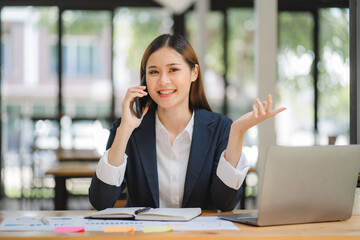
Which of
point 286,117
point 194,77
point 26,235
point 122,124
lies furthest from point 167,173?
point 286,117

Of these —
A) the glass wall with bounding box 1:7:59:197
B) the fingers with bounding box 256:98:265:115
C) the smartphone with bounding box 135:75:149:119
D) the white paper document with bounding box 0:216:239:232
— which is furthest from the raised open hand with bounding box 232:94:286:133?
the glass wall with bounding box 1:7:59:197

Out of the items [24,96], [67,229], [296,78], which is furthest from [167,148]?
[24,96]

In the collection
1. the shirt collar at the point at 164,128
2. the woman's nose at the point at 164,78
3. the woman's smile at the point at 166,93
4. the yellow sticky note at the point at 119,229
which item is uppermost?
the woman's nose at the point at 164,78

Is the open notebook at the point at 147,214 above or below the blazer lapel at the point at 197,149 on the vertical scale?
below

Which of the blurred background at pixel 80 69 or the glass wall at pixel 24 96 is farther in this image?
the glass wall at pixel 24 96

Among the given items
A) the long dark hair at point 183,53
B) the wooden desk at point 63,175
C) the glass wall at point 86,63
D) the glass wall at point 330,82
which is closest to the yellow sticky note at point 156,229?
the long dark hair at point 183,53

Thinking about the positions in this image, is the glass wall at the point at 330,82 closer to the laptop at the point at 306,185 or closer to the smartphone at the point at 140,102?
the smartphone at the point at 140,102

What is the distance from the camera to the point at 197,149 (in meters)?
2.21

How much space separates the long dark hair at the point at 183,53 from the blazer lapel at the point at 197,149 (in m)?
0.10

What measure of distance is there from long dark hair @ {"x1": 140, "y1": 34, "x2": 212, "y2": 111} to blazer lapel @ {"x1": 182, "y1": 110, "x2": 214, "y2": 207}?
0.10m

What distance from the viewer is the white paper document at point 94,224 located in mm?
1665

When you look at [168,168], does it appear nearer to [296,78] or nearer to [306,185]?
[306,185]

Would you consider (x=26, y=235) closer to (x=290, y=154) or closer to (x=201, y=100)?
(x=290, y=154)

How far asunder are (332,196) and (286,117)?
5.20m
